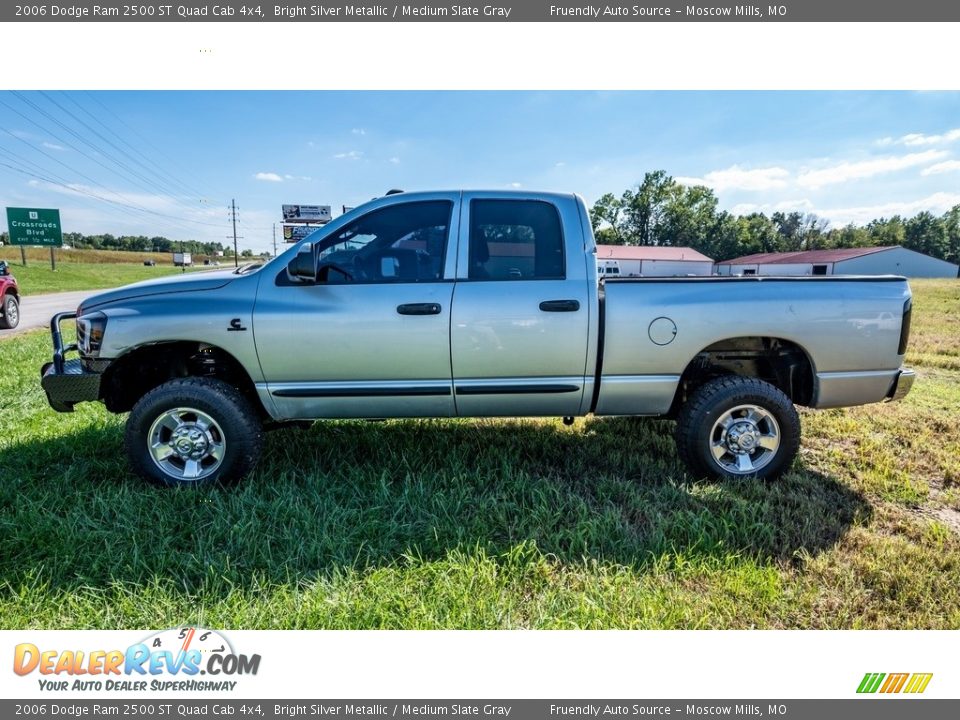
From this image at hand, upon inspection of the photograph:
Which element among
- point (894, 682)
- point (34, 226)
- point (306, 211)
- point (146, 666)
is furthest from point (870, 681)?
point (34, 226)

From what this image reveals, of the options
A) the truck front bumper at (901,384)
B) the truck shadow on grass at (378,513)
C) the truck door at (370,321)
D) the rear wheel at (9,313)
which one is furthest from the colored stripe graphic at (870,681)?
the rear wheel at (9,313)

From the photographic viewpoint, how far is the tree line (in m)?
60.7

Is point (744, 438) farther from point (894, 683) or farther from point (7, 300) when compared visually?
point (7, 300)

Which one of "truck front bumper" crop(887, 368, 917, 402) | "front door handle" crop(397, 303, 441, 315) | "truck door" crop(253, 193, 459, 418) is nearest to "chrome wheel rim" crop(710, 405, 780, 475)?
"truck front bumper" crop(887, 368, 917, 402)

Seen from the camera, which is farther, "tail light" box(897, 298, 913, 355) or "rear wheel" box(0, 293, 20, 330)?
"rear wheel" box(0, 293, 20, 330)

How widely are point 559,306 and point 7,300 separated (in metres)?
13.3

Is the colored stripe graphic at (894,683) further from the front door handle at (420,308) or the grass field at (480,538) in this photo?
the front door handle at (420,308)

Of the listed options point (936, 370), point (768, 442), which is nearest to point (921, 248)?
point (936, 370)

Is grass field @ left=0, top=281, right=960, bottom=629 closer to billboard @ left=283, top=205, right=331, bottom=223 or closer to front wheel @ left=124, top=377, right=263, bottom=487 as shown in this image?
front wheel @ left=124, top=377, right=263, bottom=487

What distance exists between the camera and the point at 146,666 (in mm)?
1892

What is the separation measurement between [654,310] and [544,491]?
1.37 metres

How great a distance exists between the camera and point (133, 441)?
9.70 ft

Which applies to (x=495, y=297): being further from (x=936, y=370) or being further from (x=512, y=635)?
(x=936, y=370)

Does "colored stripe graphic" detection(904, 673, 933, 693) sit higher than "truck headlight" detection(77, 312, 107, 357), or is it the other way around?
"truck headlight" detection(77, 312, 107, 357)
